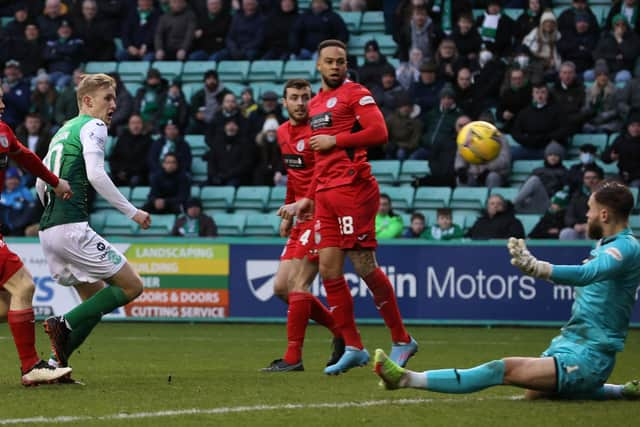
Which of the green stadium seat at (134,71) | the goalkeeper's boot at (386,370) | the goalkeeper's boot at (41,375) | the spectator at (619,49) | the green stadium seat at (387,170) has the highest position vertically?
the spectator at (619,49)

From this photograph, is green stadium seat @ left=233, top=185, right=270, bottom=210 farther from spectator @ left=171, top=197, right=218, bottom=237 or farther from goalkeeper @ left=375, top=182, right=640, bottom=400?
goalkeeper @ left=375, top=182, right=640, bottom=400

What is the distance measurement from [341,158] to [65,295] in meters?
8.43

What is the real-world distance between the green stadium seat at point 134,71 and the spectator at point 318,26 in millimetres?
2941

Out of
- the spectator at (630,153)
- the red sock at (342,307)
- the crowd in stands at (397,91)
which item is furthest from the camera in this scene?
the crowd in stands at (397,91)

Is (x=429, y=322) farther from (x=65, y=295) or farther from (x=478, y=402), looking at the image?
(x=478, y=402)

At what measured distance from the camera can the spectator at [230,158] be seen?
19750 mm

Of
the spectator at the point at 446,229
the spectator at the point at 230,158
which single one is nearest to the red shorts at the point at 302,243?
the spectator at the point at 446,229

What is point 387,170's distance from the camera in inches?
761

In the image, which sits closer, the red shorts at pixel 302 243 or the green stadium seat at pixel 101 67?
the red shorts at pixel 302 243

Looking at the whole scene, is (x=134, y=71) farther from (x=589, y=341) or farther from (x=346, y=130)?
(x=589, y=341)

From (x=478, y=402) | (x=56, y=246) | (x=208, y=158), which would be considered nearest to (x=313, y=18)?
(x=208, y=158)

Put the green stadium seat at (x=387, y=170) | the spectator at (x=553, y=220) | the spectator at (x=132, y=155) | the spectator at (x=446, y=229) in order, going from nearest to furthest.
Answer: the spectator at (x=446, y=229) → the spectator at (x=553, y=220) → the green stadium seat at (x=387, y=170) → the spectator at (x=132, y=155)

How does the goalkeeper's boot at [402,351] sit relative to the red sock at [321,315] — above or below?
below

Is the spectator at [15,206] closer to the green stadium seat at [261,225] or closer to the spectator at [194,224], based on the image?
the spectator at [194,224]
